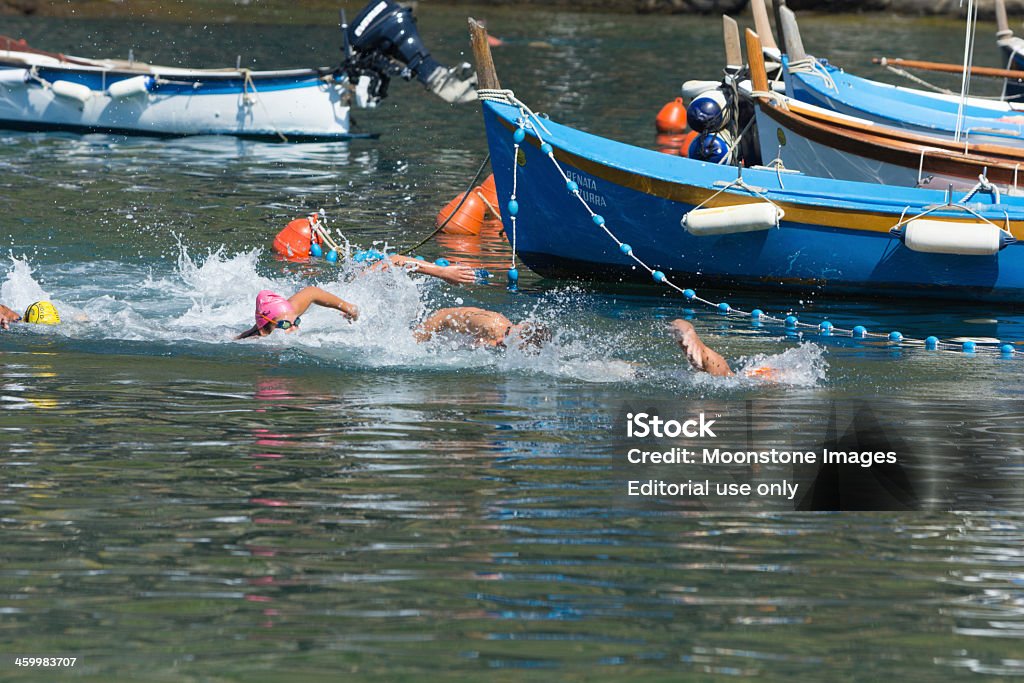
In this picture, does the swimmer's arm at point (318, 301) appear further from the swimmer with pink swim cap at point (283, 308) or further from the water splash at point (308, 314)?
the water splash at point (308, 314)

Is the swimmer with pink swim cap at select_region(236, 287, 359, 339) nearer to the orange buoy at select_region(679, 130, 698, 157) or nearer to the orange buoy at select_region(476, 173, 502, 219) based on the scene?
the orange buoy at select_region(476, 173, 502, 219)

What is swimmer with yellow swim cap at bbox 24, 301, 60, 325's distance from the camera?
33.9 ft

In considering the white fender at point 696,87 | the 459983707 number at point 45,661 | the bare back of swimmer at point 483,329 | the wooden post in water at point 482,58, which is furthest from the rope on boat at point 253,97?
the 459983707 number at point 45,661

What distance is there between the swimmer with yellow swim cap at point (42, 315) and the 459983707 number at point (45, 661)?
5.53 m

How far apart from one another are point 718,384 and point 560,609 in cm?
383

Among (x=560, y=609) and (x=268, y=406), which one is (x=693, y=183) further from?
(x=560, y=609)

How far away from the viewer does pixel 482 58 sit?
12148 millimetres

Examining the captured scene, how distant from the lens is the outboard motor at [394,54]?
1961 centimetres

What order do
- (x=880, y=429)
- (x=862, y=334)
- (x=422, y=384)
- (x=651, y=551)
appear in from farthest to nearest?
(x=862, y=334) → (x=422, y=384) → (x=880, y=429) → (x=651, y=551)

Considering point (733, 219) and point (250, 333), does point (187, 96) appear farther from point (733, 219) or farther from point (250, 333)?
point (250, 333)

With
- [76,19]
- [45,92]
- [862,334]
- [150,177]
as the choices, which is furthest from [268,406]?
[76,19]

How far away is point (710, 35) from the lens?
3894 cm

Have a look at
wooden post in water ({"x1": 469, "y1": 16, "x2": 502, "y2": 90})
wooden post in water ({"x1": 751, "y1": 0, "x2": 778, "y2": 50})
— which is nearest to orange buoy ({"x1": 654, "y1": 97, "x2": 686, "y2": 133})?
wooden post in water ({"x1": 751, "y1": 0, "x2": 778, "y2": 50})

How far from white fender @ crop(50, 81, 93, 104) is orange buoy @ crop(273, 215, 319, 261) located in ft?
27.9
